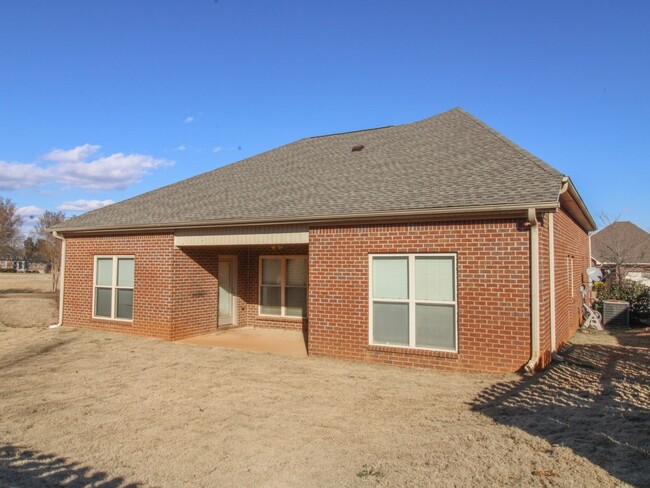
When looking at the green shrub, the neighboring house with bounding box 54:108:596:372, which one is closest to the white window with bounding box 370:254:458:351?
the neighboring house with bounding box 54:108:596:372

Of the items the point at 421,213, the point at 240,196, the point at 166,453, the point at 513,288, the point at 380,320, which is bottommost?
the point at 166,453

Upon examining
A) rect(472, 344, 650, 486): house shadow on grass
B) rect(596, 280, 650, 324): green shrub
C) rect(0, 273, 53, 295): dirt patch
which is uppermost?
rect(596, 280, 650, 324): green shrub

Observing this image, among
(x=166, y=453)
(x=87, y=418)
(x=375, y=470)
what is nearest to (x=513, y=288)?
(x=375, y=470)

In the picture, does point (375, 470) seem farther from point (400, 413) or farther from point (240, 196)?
point (240, 196)

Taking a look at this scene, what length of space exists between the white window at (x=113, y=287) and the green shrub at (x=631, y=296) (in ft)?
52.3

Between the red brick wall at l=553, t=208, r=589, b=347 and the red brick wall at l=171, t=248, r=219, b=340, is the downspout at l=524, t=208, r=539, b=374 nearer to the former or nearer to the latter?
the red brick wall at l=553, t=208, r=589, b=347

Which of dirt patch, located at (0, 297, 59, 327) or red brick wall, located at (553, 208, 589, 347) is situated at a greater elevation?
red brick wall, located at (553, 208, 589, 347)

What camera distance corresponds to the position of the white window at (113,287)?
41.4 feet

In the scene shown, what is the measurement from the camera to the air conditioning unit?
51.0ft

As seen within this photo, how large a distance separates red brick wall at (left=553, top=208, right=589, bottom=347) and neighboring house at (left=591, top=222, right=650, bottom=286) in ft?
35.7

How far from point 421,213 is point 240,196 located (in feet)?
18.6

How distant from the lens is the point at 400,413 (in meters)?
6.08

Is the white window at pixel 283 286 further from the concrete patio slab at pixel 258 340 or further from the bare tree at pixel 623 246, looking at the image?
the bare tree at pixel 623 246

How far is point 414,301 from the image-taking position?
28.6ft
